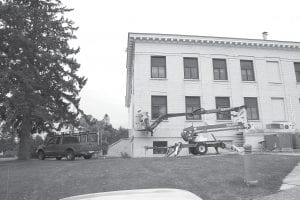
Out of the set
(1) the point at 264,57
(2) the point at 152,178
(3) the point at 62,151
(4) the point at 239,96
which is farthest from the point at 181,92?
(2) the point at 152,178

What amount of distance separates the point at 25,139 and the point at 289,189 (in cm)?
1976

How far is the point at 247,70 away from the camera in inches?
1236

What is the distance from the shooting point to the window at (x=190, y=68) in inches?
1181

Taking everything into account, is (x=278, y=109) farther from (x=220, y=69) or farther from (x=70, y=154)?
(x=70, y=154)

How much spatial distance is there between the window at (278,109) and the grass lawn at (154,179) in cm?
1499

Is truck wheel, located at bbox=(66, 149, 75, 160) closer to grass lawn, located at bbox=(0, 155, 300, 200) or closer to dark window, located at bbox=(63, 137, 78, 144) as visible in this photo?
dark window, located at bbox=(63, 137, 78, 144)

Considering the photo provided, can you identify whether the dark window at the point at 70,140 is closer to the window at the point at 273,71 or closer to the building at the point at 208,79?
the building at the point at 208,79

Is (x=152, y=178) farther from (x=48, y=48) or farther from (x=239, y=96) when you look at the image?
(x=239, y=96)

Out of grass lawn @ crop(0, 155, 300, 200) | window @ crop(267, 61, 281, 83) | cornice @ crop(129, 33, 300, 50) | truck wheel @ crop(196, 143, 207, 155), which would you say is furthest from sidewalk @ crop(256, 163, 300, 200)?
window @ crop(267, 61, 281, 83)

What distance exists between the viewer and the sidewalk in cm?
959

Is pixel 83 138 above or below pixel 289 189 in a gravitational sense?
above

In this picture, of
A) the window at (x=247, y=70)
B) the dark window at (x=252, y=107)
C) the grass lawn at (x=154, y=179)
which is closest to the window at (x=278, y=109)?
the dark window at (x=252, y=107)

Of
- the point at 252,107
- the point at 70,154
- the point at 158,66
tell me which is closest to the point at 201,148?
the point at 70,154

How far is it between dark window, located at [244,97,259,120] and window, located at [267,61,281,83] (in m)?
3.09
